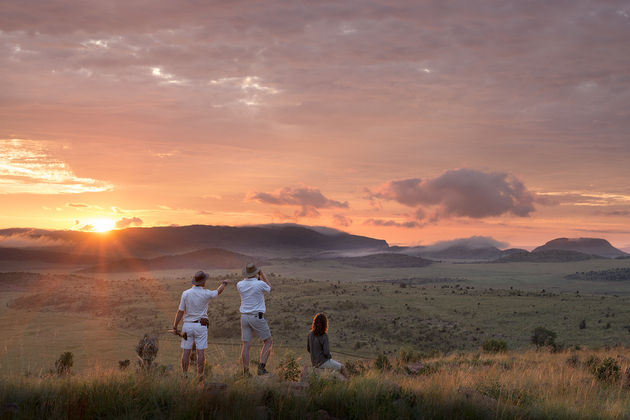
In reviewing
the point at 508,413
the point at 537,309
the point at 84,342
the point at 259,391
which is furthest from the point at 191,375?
the point at 537,309

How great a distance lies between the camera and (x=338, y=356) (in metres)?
27.8

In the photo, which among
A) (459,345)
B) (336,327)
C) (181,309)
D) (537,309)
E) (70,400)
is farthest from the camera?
(537,309)

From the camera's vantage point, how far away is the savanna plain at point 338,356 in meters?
7.02

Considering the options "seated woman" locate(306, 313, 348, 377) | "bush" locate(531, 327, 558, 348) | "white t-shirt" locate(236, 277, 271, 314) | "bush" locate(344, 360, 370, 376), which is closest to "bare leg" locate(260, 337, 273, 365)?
"white t-shirt" locate(236, 277, 271, 314)

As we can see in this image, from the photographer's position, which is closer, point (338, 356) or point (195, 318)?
point (195, 318)

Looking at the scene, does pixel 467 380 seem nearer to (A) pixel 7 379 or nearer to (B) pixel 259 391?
(B) pixel 259 391

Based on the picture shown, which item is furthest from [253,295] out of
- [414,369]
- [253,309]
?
[414,369]

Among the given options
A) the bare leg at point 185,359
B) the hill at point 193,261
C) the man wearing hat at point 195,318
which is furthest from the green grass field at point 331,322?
the hill at point 193,261

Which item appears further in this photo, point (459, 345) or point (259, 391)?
point (459, 345)

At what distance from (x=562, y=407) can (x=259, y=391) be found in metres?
4.88

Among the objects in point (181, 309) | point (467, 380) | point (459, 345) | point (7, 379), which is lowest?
point (459, 345)

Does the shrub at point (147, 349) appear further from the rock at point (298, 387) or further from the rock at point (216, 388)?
the rock at point (298, 387)

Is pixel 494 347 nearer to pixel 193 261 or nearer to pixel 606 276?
pixel 606 276

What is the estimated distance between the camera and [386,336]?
34.8m
